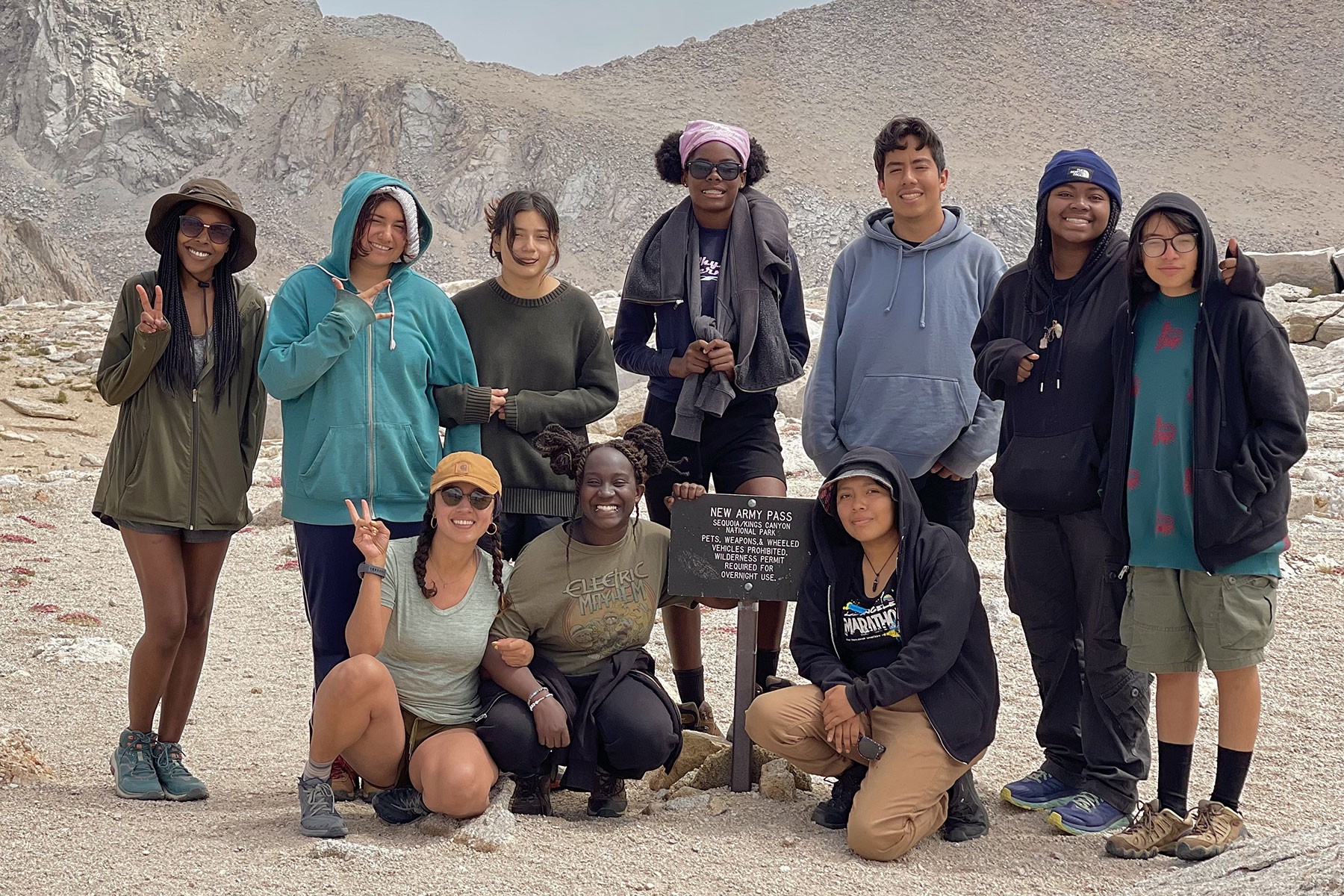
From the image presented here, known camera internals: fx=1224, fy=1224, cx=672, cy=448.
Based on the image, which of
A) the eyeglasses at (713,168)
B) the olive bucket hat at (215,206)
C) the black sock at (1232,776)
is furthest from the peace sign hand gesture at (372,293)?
the black sock at (1232,776)

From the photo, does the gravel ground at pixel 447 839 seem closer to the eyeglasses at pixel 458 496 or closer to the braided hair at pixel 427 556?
the braided hair at pixel 427 556

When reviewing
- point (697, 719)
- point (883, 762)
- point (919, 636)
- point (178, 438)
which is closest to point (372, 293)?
point (178, 438)

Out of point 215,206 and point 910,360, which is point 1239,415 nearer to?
point 910,360

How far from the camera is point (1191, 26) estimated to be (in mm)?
67188

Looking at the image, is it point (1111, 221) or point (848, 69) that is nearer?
point (1111, 221)

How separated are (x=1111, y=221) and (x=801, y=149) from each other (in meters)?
53.8

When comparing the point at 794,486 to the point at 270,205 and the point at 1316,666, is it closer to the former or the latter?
the point at 1316,666

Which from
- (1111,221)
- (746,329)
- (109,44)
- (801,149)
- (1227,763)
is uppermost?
(109,44)

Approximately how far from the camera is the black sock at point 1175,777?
4172mm

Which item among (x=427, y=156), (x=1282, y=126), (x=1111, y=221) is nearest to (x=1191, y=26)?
(x=1282, y=126)

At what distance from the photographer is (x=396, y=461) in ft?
15.2

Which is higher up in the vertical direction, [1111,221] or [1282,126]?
[1282,126]

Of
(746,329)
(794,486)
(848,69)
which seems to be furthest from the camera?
(848,69)

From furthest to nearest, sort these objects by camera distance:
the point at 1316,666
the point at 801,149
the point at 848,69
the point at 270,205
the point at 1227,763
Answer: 1. the point at 848,69
2. the point at 801,149
3. the point at 270,205
4. the point at 1316,666
5. the point at 1227,763
